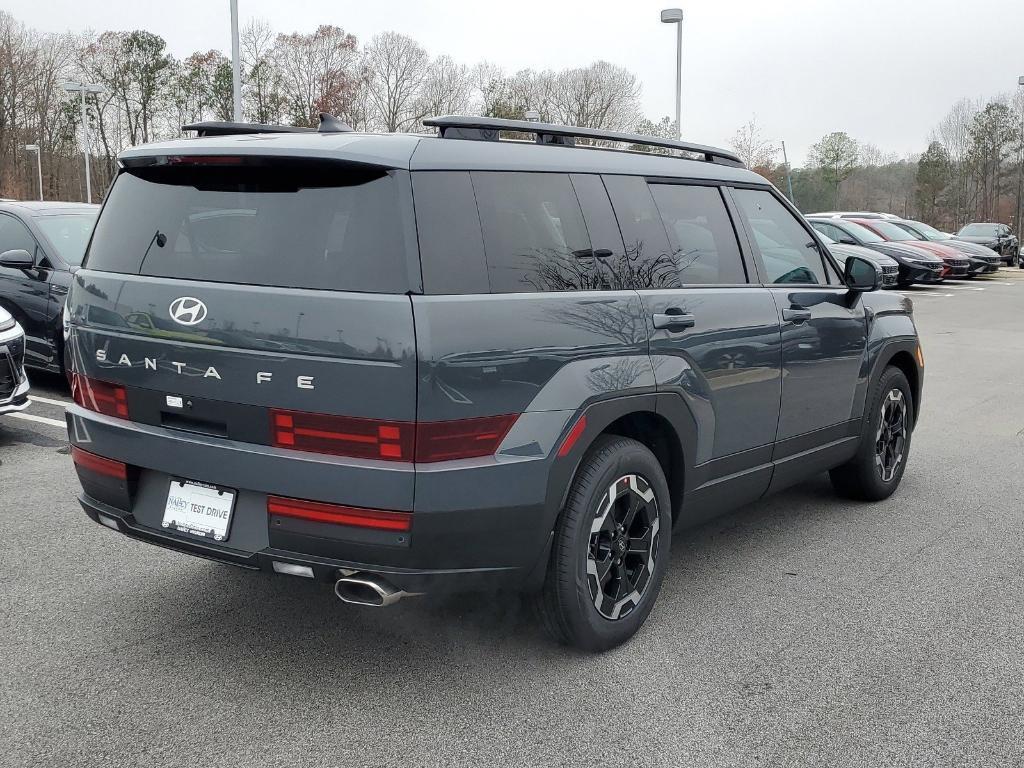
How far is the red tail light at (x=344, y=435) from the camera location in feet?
9.87

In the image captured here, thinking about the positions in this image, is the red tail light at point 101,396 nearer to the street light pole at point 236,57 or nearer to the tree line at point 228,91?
the street light pole at point 236,57

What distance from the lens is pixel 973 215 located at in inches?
2692

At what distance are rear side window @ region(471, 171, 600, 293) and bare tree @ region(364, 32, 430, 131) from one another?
170 ft

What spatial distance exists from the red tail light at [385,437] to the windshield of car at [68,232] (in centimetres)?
642

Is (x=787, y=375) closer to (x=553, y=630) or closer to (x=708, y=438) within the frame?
(x=708, y=438)

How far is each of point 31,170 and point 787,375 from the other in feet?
226

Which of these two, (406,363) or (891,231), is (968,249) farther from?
(406,363)

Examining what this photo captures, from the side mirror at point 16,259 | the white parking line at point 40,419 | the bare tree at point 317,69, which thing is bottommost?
the white parking line at point 40,419

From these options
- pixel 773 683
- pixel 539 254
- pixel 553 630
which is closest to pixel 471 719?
pixel 553 630

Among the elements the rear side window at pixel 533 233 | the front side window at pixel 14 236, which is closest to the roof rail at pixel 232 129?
the rear side window at pixel 533 233

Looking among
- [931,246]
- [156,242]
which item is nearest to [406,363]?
[156,242]

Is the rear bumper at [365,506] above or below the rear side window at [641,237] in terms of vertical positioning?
below

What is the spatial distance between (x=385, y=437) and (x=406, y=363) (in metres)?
0.23

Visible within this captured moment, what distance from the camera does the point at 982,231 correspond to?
33.7 m
